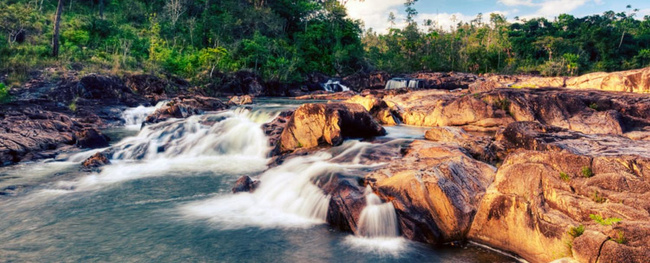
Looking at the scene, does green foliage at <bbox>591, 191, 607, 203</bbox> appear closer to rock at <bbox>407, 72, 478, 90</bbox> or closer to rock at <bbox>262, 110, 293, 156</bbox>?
rock at <bbox>262, 110, 293, 156</bbox>

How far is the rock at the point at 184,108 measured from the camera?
53.5 ft

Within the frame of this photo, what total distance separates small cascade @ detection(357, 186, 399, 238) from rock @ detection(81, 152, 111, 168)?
330 inches

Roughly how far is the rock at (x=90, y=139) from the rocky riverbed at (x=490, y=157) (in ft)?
0.15

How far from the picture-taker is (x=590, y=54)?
168 ft

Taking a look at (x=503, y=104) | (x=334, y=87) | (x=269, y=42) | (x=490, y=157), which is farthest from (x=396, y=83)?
(x=490, y=157)

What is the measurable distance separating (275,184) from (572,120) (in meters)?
9.95

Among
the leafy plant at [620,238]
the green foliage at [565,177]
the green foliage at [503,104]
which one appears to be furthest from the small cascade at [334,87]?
the leafy plant at [620,238]

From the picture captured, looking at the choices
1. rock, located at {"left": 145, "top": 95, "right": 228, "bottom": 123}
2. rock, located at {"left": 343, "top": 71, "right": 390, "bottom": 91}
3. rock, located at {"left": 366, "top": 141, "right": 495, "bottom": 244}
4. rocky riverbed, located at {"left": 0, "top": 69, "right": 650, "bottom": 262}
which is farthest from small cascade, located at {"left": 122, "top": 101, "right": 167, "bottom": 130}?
rock, located at {"left": 343, "top": 71, "right": 390, "bottom": 91}

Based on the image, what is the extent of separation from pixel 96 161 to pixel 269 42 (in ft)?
106

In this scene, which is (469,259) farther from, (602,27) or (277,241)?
(602,27)

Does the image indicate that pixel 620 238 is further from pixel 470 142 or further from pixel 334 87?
pixel 334 87

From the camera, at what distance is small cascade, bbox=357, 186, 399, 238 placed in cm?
586

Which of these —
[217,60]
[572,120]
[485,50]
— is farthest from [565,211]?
[485,50]

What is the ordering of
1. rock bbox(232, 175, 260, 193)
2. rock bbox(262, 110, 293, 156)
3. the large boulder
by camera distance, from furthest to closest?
1. rock bbox(262, 110, 293, 156)
2. rock bbox(232, 175, 260, 193)
3. the large boulder
